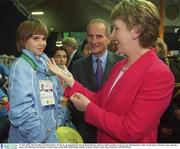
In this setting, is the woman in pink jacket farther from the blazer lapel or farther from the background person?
the background person

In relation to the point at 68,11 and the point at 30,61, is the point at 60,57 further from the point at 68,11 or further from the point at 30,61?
the point at 30,61

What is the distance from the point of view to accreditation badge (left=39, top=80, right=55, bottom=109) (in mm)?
1423

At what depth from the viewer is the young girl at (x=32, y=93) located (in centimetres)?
136

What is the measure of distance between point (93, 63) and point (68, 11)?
1.99ft

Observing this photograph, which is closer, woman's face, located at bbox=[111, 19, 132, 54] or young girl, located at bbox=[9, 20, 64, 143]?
woman's face, located at bbox=[111, 19, 132, 54]

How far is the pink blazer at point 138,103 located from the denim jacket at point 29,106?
391mm

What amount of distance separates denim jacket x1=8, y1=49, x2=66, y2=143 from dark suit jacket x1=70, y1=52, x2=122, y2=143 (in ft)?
1.53

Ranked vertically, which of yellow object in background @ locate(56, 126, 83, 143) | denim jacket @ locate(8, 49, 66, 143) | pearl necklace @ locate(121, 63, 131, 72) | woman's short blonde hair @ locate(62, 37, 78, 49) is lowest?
yellow object in background @ locate(56, 126, 83, 143)

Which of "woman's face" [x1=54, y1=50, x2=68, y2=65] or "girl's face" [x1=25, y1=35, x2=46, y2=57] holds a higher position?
"girl's face" [x1=25, y1=35, x2=46, y2=57]

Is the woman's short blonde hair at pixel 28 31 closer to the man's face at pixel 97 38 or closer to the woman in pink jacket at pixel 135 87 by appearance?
the woman in pink jacket at pixel 135 87

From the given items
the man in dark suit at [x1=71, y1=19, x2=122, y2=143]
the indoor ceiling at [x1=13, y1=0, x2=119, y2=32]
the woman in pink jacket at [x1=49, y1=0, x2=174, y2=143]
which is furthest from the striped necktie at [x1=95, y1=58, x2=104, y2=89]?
the woman in pink jacket at [x1=49, y1=0, x2=174, y2=143]

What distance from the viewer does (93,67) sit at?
6.52 feet

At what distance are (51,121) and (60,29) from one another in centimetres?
78

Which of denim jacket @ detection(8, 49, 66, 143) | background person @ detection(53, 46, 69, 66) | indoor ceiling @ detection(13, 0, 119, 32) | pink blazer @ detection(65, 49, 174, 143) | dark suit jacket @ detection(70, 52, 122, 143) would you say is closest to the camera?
pink blazer @ detection(65, 49, 174, 143)
